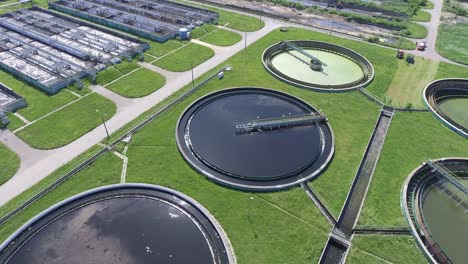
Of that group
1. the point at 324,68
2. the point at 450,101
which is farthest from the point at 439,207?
the point at 324,68

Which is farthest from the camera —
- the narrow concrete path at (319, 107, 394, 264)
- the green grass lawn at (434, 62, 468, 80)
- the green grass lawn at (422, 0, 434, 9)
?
the green grass lawn at (422, 0, 434, 9)

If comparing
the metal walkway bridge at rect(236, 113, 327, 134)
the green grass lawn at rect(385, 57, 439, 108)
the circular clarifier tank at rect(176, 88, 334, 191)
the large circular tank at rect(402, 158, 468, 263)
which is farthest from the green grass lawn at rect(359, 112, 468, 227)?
the metal walkway bridge at rect(236, 113, 327, 134)

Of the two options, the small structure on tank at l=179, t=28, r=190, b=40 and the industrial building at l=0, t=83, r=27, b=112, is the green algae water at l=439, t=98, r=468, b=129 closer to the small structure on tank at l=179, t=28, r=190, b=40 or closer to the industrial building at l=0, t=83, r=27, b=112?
the small structure on tank at l=179, t=28, r=190, b=40

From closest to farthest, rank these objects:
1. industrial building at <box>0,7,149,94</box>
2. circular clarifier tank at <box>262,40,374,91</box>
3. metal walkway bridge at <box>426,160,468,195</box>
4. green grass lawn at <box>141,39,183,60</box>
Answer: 1. metal walkway bridge at <box>426,160,468,195</box>
2. industrial building at <box>0,7,149,94</box>
3. circular clarifier tank at <box>262,40,374,91</box>
4. green grass lawn at <box>141,39,183,60</box>

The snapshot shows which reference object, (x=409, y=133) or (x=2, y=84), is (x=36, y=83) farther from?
(x=409, y=133)

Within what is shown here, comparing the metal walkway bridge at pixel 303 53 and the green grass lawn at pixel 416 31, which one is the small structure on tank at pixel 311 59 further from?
the green grass lawn at pixel 416 31

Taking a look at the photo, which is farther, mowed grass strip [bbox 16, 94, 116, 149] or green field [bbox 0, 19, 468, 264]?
mowed grass strip [bbox 16, 94, 116, 149]

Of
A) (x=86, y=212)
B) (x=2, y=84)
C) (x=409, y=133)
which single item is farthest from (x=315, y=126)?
(x=2, y=84)

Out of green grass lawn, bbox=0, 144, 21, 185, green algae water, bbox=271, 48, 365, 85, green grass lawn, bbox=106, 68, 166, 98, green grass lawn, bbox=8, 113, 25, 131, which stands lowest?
green grass lawn, bbox=0, 144, 21, 185
